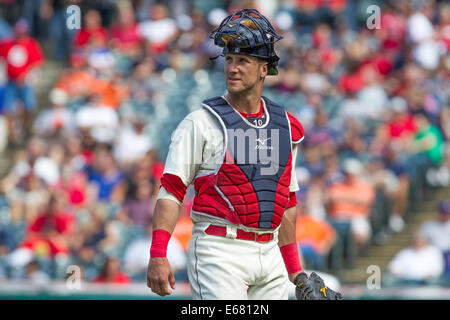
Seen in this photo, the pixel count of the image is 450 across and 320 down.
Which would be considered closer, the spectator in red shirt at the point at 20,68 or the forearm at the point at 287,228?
the forearm at the point at 287,228

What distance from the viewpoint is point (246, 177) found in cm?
396

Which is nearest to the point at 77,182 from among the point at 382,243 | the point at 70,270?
the point at 70,270

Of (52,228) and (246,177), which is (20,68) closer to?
(52,228)

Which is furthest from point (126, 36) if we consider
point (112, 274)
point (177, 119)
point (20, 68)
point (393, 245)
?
point (393, 245)

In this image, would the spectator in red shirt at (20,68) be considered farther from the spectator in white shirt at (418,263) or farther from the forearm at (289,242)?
the forearm at (289,242)

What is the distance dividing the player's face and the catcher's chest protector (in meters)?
0.11

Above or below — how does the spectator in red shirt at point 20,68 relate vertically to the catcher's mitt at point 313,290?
above

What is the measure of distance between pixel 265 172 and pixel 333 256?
5.62 meters

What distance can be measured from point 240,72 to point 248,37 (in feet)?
0.55

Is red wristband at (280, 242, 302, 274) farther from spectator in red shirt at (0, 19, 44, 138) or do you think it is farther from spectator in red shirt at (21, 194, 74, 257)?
spectator in red shirt at (0, 19, 44, 138)

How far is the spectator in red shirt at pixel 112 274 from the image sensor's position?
8.78 meters

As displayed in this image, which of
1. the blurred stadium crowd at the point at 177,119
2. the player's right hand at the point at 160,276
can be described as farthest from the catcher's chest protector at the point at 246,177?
the blurred stadium crowd at the point at 177,119

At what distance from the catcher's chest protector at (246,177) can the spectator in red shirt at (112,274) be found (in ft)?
16.3

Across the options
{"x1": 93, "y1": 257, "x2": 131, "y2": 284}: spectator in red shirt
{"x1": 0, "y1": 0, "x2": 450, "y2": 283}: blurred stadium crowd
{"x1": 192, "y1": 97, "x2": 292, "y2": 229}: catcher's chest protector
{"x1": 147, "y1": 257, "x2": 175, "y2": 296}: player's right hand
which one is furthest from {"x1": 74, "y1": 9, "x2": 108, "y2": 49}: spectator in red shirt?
{"x1": 147, "y1": 257, "x2": 175, "y2": 296}: player's right hand
